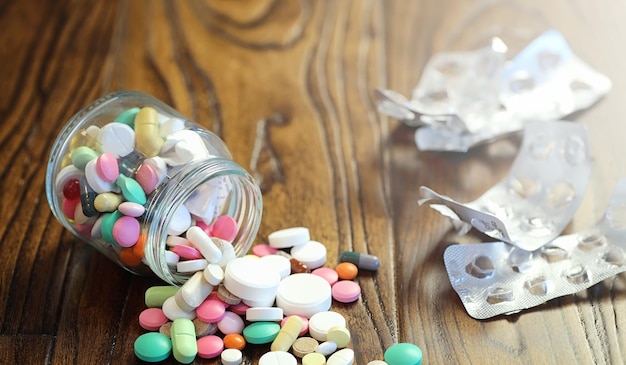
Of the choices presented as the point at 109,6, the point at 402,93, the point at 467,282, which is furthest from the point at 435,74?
the point at 109,6

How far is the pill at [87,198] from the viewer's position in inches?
38.5

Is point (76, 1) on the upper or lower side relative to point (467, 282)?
upper

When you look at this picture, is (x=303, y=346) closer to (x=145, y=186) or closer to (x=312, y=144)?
(x=145, y=186)

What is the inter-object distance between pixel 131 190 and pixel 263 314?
206 millimetres

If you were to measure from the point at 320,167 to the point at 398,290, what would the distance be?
0.87ft

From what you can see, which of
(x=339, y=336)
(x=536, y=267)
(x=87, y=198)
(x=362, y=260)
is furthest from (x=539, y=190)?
(x=87, y=198)

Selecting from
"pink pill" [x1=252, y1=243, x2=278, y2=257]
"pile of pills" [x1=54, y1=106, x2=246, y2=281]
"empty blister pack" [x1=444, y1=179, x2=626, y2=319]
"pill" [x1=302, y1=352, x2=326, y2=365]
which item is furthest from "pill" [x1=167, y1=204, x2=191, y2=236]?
"empty blister pack" [x1=444, y1=179, x2=626, y2=319]

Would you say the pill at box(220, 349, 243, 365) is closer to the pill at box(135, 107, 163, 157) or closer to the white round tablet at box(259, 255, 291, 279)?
the white round tablet at box(259, 255, 291, 279)

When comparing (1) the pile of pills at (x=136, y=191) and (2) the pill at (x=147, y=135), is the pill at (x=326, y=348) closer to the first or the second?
(1) the pile of pills at (x=136, y=191)

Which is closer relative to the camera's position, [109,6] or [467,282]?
[467,282]

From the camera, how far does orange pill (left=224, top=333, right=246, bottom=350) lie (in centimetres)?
94

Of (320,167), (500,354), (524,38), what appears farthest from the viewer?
(524,38)

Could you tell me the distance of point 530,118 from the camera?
1.27m

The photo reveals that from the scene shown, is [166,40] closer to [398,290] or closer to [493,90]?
[493,90]
